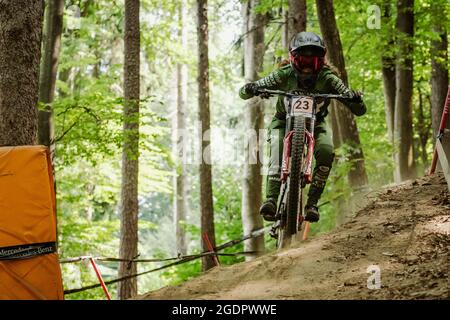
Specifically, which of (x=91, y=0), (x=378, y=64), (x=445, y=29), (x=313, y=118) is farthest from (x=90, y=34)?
(x=313, y=118)

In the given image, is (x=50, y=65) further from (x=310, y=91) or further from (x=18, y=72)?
(x=310, y=91)

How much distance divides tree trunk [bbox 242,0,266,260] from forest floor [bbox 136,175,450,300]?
7946 millimetres

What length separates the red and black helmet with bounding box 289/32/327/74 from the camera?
6680 millimetres

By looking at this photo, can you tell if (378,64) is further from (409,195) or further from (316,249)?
(316,249)

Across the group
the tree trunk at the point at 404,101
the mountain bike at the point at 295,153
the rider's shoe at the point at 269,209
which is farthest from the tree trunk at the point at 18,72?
the tree trunk at the point at 404,101

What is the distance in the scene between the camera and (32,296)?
192 inches

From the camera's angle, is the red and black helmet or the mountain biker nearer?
the red and black helmet

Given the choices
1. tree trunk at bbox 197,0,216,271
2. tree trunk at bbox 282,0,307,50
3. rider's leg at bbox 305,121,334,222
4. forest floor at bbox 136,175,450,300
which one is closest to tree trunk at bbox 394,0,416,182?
tree trunk at bbox 282,0,307,50

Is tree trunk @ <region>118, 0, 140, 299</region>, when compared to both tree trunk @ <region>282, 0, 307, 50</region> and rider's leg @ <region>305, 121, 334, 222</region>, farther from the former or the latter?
rider's leg @ <region>305, 121, 334, 222</region>

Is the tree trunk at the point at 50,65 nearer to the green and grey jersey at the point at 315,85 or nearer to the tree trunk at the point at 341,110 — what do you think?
the tree trunk at the point at 341,110

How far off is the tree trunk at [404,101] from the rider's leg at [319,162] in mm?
7597

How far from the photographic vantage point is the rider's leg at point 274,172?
7.05m

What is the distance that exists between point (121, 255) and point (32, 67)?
19.9 ft

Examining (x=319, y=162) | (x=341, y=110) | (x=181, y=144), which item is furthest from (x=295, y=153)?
(x=181, y=144)
